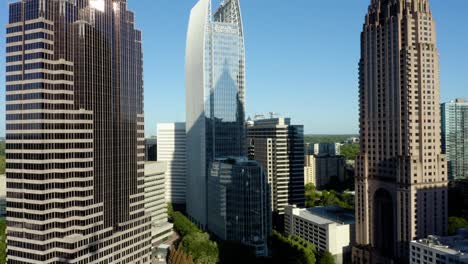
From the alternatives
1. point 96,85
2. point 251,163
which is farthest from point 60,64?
point 251,163

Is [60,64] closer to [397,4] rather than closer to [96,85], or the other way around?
[96,85]

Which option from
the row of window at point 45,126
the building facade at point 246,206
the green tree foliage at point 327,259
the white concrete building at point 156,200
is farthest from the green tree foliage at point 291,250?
the row of window at point 45,126

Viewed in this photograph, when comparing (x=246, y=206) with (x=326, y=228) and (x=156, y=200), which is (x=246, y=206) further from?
(x=156, y=200)

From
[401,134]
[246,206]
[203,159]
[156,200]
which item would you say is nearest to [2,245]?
[156,200]

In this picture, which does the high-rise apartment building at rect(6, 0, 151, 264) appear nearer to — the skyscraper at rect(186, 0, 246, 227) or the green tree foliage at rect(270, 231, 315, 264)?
the green tree foliage at rect(270, 231, 315, 264)

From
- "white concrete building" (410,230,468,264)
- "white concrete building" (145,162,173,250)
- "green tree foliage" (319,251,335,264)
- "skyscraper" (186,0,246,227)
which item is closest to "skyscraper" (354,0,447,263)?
"green tree foliage" (319,251,335,264)

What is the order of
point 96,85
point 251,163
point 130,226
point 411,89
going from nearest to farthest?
point 96,85 < point 130,226 < point 411,89 < point 251,163
